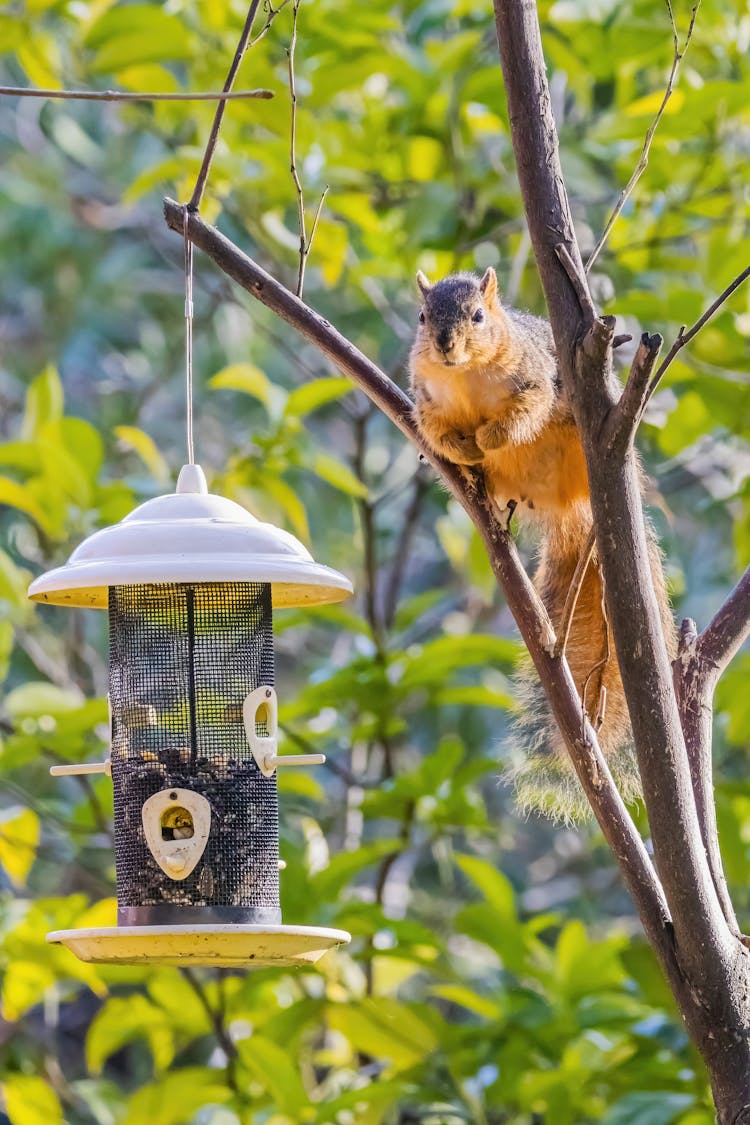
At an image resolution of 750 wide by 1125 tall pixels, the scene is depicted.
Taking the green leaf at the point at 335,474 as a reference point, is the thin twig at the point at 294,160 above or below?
above

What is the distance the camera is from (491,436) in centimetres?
233

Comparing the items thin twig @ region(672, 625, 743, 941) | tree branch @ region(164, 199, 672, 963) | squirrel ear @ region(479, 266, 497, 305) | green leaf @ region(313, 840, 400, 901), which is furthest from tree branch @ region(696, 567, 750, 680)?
green leaf @ region(313, 840, 400, 901)

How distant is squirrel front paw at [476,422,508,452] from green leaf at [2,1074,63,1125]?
1.52 metres

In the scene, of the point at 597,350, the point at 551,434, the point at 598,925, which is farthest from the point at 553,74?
the point at 598,925

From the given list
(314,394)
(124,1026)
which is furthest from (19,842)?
(314,394)

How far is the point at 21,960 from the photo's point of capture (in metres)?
2.89

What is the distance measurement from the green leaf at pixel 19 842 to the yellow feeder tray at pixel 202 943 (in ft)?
Result: 3.39

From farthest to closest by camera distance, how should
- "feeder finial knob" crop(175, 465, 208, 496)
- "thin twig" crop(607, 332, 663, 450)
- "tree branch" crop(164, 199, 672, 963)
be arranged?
"feeder finial knob" crop(175, 465, 208, 496)
"tree branch" crop(164, 199, 672, 963)
"thin twig" crop(607, 332, 663, 450)

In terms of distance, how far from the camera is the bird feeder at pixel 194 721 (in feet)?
5.93

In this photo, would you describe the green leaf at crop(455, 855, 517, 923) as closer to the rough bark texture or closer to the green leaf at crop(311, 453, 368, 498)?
the green leaf at crop(311, 453, 368, 498)

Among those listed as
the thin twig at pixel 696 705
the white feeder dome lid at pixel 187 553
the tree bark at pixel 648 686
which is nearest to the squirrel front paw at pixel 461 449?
the white feeder dome lid at pixel 187 553

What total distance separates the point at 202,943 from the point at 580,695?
0.71 metres

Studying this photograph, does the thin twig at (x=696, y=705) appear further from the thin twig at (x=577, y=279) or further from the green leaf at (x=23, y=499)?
the green leaf at (x=23, y=499)

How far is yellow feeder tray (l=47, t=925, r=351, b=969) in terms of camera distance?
1.77 m
